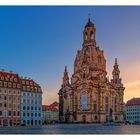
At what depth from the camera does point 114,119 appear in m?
50.9

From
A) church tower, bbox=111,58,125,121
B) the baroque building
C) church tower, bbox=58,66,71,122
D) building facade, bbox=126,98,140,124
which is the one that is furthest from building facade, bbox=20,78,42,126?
building facade, bbox=126,98,140,124

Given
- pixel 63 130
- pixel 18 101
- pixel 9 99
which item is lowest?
pixel 63 130

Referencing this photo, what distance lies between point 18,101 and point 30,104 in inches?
51.8

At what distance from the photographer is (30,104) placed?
1394 inches

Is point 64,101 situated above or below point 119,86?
below

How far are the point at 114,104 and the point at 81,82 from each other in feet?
18.3

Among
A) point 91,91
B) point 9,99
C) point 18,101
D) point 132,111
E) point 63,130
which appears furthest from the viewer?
point 132,111

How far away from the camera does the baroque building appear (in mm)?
49438

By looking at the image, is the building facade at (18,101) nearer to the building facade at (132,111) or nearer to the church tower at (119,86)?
the church tower at (119,86)

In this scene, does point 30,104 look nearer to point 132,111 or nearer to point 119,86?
point 119,86

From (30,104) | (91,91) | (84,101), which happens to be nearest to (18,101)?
(30,104)

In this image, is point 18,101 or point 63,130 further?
point 18,101

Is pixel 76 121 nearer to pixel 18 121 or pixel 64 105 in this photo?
pixel 64 105

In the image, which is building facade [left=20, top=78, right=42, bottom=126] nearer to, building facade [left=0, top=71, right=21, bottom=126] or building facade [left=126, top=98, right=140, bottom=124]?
building facade [left=0, top=71, right=21, bottom=126]
